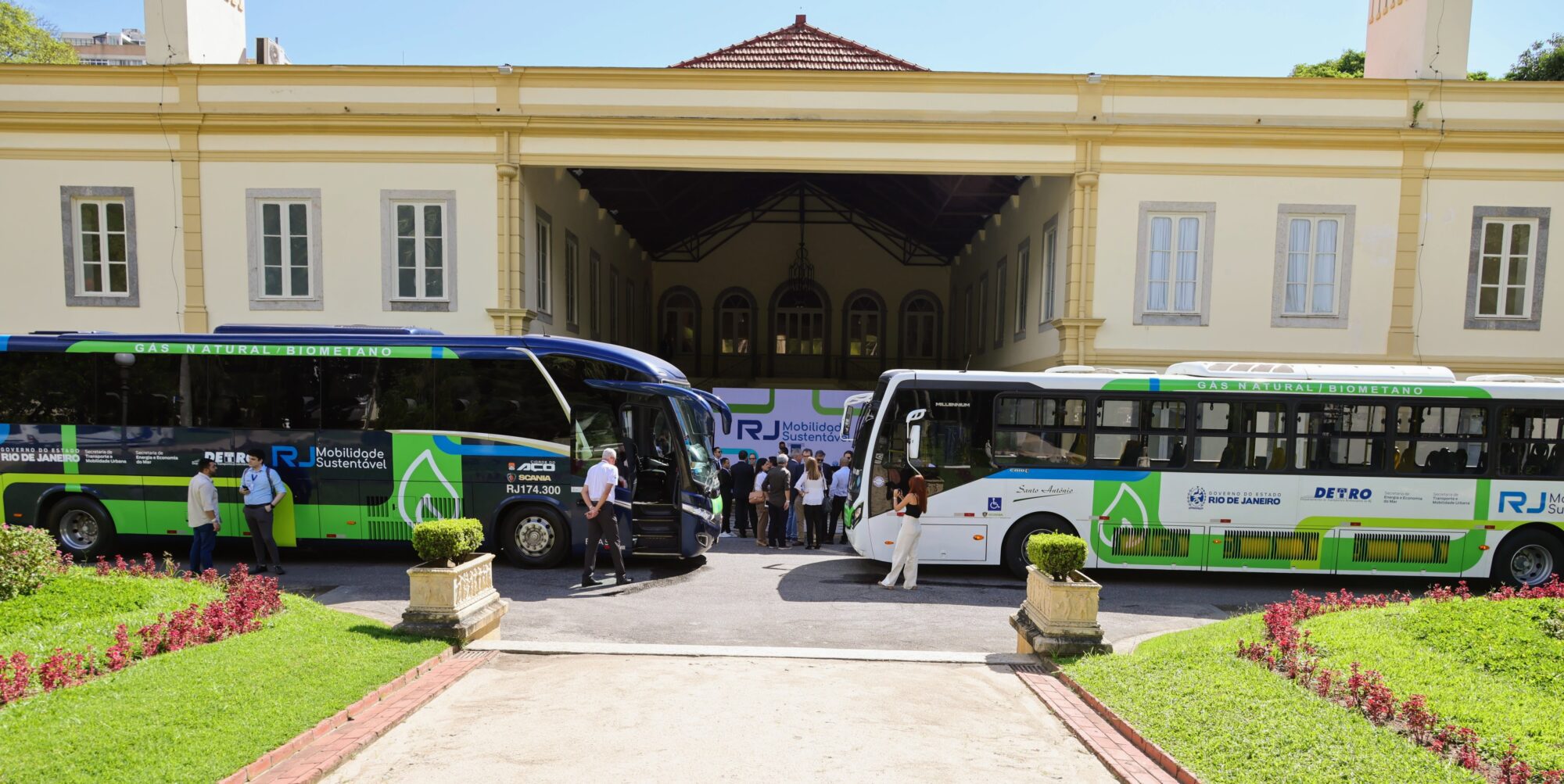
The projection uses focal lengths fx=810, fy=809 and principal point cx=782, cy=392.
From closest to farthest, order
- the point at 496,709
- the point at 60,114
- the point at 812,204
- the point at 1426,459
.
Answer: the point at 496,709, the point at 1426,459, the point at 60,114, the point at 812,204

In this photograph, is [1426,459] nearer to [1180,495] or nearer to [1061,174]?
[1180,495]

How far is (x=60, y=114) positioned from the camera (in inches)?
662

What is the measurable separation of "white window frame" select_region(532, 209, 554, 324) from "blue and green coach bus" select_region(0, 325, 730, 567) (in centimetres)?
746

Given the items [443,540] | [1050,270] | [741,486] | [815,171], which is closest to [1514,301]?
[1050,270]

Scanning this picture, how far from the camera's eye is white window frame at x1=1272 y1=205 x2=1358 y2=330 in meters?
17.0

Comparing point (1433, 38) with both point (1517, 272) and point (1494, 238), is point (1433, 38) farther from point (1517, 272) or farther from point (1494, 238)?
point (1517, 272)

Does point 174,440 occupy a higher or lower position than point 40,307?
lower

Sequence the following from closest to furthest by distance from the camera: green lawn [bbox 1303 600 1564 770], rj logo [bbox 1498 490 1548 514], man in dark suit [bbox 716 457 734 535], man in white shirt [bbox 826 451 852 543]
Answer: green lawn [bbox 1303 600 1564 770]
rj logo [bbox 1498 490 1548 514]
man in white shirt [bbox 826 451 852 543]
man in dark suit [bbox 716 457 734 535]

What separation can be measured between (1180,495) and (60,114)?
22.4 m

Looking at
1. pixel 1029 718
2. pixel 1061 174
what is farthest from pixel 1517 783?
pixel 1061 174

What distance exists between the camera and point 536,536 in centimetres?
1128

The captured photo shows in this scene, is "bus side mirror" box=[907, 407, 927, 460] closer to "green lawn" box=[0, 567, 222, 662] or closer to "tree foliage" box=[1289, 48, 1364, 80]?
"green lawn" box=[0, 567, 222, 662]

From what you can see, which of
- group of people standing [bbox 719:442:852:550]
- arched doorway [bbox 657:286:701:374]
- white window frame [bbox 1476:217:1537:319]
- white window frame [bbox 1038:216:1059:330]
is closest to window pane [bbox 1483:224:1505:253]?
white window frame [bbox 1476:217:1537:319]

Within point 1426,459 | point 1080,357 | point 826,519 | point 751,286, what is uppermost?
point 751,286
